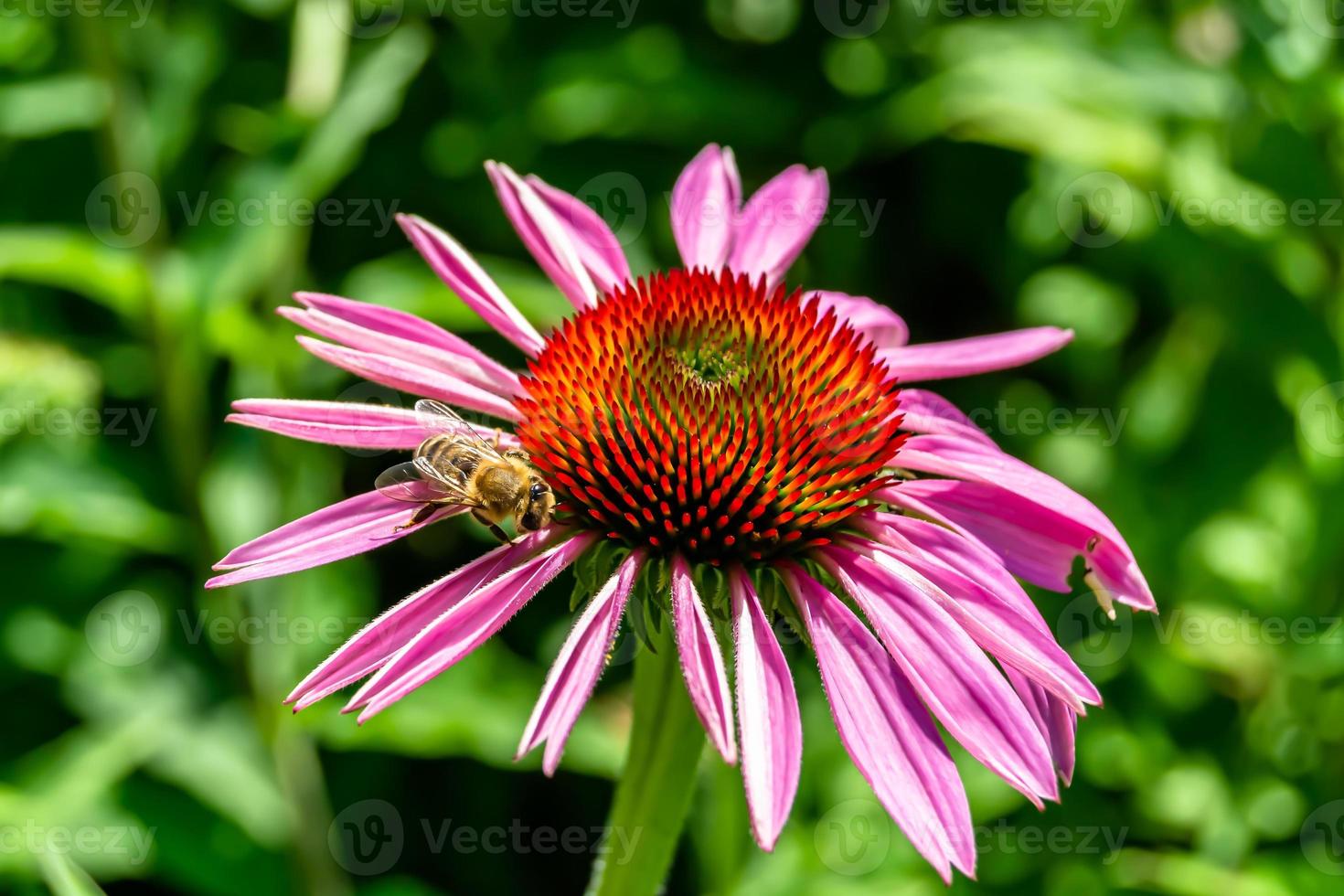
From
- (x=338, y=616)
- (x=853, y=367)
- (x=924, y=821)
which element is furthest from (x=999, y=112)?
(x=924, y=821)

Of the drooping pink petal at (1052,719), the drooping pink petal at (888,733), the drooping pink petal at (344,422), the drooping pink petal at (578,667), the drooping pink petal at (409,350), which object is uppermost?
the drooping pink petal at (409,350)

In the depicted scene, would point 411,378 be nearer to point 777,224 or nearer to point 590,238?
point 590,238

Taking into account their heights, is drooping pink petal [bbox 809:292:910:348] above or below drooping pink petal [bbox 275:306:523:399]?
below

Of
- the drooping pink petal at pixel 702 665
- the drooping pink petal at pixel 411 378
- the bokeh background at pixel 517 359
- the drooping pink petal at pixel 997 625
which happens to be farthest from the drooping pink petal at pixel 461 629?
the bokeh background at pixel 517 359

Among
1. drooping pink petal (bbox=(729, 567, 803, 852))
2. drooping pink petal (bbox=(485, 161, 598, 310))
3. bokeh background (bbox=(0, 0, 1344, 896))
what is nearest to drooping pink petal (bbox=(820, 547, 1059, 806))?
drooping pink petal (bbox=(729, 567, 803, 852))

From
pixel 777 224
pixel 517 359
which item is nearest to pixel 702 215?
pixel 777 224

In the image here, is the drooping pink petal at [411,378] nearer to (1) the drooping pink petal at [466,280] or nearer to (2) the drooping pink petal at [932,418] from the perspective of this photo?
(1) the drooping pink petal at [466,280]

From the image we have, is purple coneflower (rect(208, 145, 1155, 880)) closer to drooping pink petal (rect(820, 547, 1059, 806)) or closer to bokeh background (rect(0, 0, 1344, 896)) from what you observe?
drooping pink petal (rect(820, 547, 1059, 806))

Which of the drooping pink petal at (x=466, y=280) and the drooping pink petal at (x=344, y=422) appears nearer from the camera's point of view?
the drooping pink petal at (x=344, y=422)
